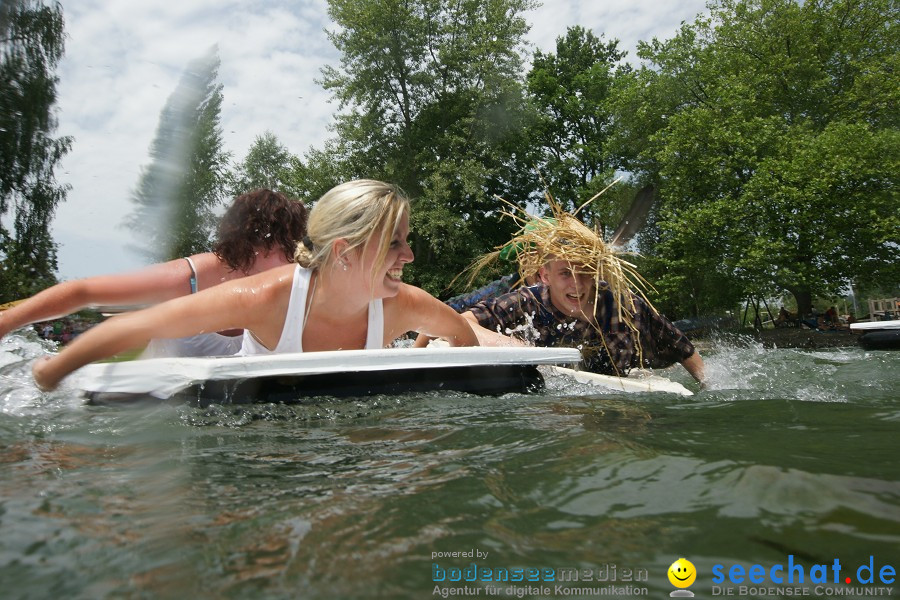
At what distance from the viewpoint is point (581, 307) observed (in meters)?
4.74

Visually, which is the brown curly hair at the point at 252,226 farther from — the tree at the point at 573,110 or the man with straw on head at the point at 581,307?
the tree at the point at 573,110

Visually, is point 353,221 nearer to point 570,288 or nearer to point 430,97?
point 570,288

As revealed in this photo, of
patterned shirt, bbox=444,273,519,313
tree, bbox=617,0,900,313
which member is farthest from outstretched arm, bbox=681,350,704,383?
tree, bbox=617,0,900,313

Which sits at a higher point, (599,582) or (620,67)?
(620,67)

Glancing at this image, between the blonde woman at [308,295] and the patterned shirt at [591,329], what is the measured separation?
1796 mm

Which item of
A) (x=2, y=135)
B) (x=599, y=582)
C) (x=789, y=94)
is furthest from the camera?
(x=789, y=94)

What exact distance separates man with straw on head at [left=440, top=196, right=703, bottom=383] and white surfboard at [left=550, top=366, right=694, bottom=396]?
25.1 inches

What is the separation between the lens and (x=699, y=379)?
16.3 feet

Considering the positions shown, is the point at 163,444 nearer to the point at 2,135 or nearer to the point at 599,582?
the point at 599,582

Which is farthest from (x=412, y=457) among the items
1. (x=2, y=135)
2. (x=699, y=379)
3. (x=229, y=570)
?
(x=2, y=135)

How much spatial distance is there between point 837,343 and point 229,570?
17.9 metres

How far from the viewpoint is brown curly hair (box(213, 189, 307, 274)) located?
396 centimetres

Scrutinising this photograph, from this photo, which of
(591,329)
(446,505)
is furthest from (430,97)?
(446,505)

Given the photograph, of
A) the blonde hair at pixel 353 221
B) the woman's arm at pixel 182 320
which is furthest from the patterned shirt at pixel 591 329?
the woman's arm at pixel 182 320
